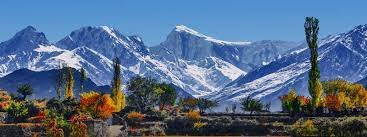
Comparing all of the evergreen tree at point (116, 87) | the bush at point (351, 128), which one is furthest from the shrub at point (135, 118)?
the bush at point (351, 128)

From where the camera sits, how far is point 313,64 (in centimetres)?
15025

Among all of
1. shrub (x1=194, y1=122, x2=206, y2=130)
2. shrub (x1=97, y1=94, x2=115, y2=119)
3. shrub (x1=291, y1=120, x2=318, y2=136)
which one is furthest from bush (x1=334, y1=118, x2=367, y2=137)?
shrub (x1=97, y1=94, x2=115, y2=119)

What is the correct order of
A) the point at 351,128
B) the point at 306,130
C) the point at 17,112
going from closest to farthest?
the point at 351,128
the point at 306,130
the point at 17,112

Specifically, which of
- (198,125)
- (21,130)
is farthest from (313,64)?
(21,130)

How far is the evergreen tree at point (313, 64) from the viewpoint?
485ft

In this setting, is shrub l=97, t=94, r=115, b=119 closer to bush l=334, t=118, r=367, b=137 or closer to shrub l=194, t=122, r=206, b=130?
shrub l=194, t=122, r=206, b=130

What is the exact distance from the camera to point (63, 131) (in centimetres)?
7038

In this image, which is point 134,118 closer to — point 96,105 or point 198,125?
point 96,105

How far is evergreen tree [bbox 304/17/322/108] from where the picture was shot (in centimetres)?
14775

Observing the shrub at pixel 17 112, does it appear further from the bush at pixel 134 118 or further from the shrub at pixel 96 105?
the bush at pixel 134 118

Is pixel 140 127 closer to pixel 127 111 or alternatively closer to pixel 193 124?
pixel 193 124

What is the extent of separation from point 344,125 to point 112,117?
50966 mm

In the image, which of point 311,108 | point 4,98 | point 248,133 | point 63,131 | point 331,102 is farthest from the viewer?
point 331,102

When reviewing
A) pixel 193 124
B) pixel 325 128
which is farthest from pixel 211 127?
pixel 325 128
